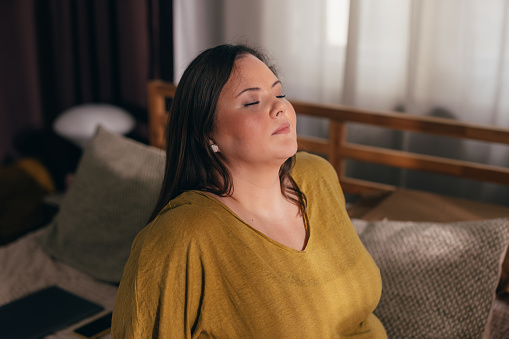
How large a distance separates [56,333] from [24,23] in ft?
5.62

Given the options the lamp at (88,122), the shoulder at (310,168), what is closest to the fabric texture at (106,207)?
the lamp at (88,122)

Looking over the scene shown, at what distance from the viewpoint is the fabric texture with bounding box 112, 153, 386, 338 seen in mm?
1088

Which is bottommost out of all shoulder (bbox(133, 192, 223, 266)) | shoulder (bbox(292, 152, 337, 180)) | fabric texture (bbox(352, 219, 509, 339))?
fabric texture (bbox(352, 219, 509, 339))

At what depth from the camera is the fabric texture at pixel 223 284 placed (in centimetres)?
109

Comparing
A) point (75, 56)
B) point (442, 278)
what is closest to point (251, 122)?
point (442, 278)

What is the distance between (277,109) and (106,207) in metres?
0.99

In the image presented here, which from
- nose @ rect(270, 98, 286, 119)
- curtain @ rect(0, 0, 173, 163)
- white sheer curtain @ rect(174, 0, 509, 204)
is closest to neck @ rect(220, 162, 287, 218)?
nose @ rect(270, 98, 286, 119)

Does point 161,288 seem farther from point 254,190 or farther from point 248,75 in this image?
point 248,75

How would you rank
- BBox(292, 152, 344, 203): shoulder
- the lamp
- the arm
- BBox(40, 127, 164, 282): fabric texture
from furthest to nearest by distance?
the lamp
BBox(40, 127, 164, 282): fabric texture
BBox(292, 152, 344, 203): shoulder
the arm

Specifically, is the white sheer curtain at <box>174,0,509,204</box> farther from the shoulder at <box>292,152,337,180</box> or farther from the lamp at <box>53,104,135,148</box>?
the shoulder at <box>292,152,337,180</box>

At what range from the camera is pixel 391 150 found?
89.5 inches

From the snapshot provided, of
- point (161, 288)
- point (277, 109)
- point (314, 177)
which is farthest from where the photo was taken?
point (314, 177)

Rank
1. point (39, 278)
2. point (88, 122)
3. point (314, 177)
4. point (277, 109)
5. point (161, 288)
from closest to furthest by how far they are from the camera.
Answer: point (161, 288), point (277, 109), point (314, 177), point (39, 278), point (88, 122)

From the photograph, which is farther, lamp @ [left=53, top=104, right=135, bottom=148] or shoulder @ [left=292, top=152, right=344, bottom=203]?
lamp @ [left=53, top=104, right=135, bottom=148]
